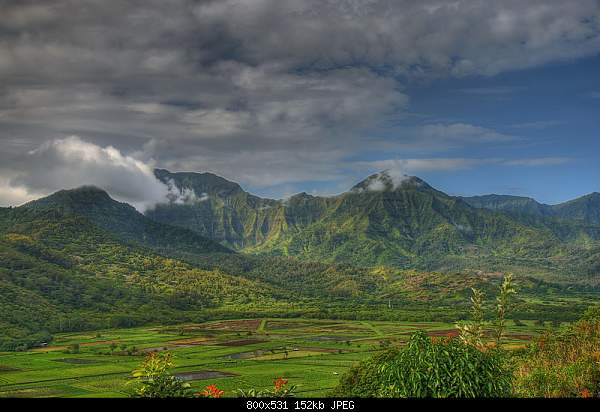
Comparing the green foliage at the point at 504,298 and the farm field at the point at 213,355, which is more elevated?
the green foliage at the point at 504,298

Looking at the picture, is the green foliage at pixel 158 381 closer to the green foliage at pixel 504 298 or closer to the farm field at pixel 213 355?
the green foliage at pixel 504 298

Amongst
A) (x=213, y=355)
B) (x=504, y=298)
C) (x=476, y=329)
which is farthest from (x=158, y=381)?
(x=213, y=355)

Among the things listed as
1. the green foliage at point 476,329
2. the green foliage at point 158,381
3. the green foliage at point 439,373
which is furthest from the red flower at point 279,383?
the green foliage at point 476,329

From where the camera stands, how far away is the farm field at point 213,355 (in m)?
103

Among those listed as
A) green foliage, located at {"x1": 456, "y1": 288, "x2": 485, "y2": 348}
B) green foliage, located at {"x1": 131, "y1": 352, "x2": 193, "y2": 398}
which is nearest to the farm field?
green foliage, located at {"x1": 456, "y1": 288, "x2": 485, "y2": 348}

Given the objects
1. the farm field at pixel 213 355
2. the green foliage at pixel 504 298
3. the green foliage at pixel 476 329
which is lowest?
the farm field at pixel 213 355

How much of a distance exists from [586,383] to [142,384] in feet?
67.3

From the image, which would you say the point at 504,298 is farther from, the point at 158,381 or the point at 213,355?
the point at 213,355

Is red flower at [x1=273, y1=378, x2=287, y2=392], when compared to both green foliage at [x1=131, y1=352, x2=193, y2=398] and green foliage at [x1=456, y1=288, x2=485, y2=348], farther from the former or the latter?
green foliage at [x1=456, y1=288, x2=485, y2=348]

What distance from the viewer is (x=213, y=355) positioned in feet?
453

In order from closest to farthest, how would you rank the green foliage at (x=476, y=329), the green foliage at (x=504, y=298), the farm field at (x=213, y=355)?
the green foliage at (x=476, y=329) → the green foliage at (x=504, y=298) → the farm field at (x=213, y=355)

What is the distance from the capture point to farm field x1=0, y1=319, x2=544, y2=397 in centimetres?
10300
